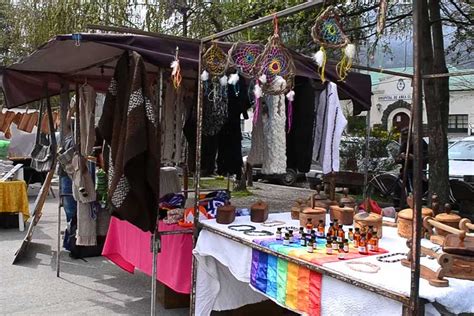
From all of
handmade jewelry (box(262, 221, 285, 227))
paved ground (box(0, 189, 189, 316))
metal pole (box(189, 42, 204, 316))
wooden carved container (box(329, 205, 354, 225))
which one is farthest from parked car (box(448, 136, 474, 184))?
metal pole (box(189, 42, 204, 316))

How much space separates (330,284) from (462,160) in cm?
871

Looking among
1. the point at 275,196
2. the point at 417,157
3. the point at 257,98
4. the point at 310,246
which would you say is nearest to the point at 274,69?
the point at 257,98

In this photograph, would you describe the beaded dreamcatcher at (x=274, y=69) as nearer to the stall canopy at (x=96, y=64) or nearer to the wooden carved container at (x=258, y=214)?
the stall canopy at (x=96, y=64)

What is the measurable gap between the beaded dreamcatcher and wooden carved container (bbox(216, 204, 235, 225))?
2.97 ft

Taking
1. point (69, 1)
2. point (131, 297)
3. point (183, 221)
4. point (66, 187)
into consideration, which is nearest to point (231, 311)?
point (183, 221)

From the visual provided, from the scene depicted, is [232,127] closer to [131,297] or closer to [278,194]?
[131,297]

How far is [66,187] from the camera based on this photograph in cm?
562

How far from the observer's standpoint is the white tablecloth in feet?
6.65

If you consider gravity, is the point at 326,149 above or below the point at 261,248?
above

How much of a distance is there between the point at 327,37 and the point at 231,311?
2455 millimetres

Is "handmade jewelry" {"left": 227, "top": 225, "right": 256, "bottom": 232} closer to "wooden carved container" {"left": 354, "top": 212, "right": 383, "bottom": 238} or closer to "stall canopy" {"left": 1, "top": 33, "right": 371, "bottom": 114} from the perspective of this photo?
"wooden carved container" {"left": 354, "top": 212, "right": 383, "bottom": 238}

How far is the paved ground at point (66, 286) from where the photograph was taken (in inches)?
172

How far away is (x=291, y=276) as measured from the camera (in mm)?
2635

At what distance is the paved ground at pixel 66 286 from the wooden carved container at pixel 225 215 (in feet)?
4.10
